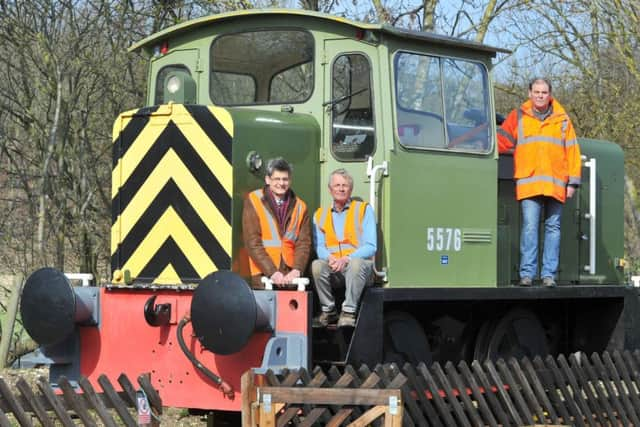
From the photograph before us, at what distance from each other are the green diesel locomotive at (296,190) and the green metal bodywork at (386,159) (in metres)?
0.01

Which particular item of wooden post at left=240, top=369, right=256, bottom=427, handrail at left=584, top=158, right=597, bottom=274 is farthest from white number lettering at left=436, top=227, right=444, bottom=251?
wooden post at left=240, top=369, right=256, bottom=427

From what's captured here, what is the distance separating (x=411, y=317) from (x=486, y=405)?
2.81 feet

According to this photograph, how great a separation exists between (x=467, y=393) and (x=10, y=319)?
6.12m

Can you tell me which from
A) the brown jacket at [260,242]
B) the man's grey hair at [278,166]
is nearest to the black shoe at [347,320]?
the brown jacket at [260,242]

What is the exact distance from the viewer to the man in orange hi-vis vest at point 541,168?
9555 mm

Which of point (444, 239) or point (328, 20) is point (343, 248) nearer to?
point (444, 239)

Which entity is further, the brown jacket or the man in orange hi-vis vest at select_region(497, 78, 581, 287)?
the man in orange hi-vis vest at select_region(497, 78, 581, 287)

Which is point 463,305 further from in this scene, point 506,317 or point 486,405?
point 486,405

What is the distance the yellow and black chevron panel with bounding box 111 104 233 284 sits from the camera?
821 centimetres

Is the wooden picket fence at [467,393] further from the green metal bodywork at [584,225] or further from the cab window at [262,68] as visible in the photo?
the cab window at [262,68]

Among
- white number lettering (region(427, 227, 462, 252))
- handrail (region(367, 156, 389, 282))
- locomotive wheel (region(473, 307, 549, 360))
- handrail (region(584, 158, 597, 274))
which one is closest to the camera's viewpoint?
handrail (region(367, 156, 389, 282))

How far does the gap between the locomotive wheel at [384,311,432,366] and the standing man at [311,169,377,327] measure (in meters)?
0.61

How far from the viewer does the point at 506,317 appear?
976cm

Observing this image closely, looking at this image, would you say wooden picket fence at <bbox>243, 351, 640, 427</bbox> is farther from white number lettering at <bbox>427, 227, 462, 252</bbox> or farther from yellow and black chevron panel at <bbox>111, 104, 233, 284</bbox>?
yellow and black chevron panel at <bbox>111, 104, 233, 284</bbox>
